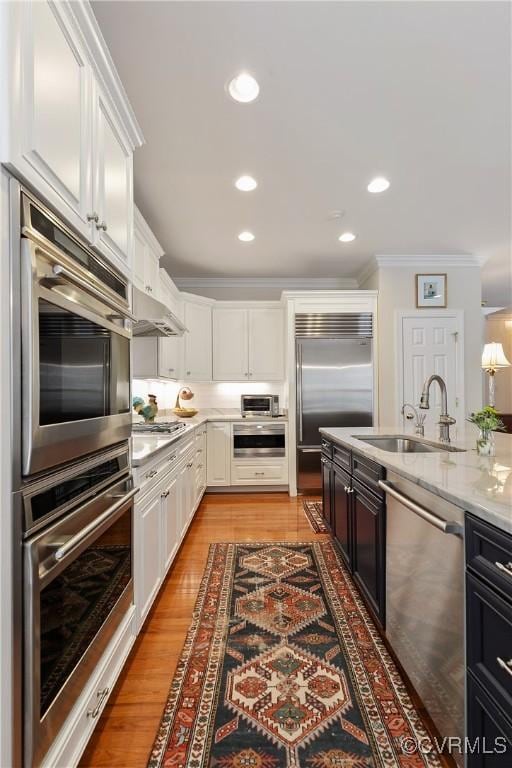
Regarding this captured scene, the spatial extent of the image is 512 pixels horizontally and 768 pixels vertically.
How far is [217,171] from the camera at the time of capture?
2.84 meters

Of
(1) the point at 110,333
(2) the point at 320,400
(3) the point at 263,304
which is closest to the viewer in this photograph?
(1) the point at 110,333

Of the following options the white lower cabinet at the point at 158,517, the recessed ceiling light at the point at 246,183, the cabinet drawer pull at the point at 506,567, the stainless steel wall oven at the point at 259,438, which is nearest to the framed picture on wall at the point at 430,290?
the stainless steel wall oven at the point at 259,438

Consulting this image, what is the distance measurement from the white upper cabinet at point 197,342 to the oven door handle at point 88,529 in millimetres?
3597

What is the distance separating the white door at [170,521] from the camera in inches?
90.5

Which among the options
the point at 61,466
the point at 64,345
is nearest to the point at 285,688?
the point at 61,466

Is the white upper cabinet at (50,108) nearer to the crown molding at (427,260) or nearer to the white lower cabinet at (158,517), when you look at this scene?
the white lower cabinet at (158,517)

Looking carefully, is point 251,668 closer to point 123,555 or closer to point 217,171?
point 123,555

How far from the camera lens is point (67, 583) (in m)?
1.08

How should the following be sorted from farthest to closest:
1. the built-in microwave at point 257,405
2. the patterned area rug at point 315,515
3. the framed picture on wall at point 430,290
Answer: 1. the built-in microwave at point 257,405
2. the framed picture on wall at point 430,290
3. the patterned area rug at point 315,515

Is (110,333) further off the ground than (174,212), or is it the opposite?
(174,212)

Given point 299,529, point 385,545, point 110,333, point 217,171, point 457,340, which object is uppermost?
point 217,171

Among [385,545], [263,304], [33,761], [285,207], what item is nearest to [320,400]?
[263,304]

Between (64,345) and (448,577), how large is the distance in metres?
1.34

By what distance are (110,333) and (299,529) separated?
2.66m
